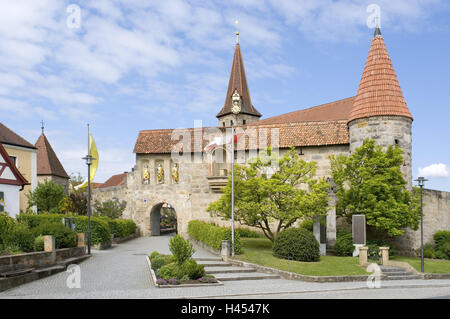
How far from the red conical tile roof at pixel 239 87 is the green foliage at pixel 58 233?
42.6m

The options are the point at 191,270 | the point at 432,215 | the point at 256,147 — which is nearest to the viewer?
the point at 191,270

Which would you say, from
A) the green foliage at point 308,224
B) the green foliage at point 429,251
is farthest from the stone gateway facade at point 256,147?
the green foliage at point 308,224

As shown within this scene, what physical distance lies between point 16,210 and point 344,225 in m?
20.1

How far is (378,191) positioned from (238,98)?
1524 inches

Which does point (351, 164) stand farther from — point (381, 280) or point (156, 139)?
point (156, 139)

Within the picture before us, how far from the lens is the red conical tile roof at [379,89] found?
1019 inches

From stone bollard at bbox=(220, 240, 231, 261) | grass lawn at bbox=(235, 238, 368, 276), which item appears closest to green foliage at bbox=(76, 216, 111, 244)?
stone bollard at bbox=(220, 240, 231, 261)

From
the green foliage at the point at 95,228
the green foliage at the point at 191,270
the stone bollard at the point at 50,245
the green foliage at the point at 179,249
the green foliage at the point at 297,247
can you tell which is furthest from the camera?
the green foliage at the point at 95,228

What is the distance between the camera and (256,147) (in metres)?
30.8

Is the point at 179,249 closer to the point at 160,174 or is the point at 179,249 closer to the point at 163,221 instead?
the point at 160,174

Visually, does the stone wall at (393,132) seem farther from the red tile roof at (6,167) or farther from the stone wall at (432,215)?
the red tile roof at (6,167)

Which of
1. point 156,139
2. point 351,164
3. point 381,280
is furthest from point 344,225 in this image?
point 156,139

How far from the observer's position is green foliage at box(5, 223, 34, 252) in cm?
1686

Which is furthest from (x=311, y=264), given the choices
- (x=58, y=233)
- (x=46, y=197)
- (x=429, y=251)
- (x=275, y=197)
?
(x=46, y=197)
